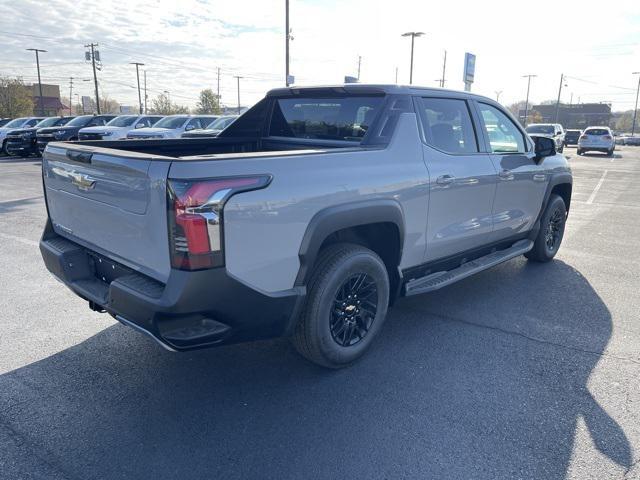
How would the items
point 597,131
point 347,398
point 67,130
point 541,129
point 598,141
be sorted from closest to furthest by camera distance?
point 347,398, point 67,130, point 541,129, point 598,141, point 597,131

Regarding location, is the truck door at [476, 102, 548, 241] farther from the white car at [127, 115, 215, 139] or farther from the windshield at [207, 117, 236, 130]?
the white car at [127, 115, 215, 139]

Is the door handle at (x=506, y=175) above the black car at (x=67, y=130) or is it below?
above

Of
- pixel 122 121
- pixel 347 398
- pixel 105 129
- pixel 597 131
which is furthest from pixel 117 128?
pixel 597 131

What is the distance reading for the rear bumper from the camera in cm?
252

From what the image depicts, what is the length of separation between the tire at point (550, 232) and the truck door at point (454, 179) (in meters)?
1.48

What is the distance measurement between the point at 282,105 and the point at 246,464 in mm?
3326

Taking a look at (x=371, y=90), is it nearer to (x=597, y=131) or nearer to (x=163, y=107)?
(x=597, y=131)

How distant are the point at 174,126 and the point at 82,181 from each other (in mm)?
16452

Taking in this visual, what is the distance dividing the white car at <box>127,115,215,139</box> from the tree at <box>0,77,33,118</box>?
4669 centimetres

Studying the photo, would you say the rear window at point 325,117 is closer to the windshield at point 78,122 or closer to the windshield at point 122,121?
the windshield at point 122,121

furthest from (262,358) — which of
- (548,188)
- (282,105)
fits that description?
(548,188)

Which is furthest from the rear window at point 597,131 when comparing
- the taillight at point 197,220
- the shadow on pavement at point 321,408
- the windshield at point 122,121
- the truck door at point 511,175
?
the taillight at point 197,220

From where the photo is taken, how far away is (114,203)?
285cm

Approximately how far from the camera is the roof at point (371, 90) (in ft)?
12.8
